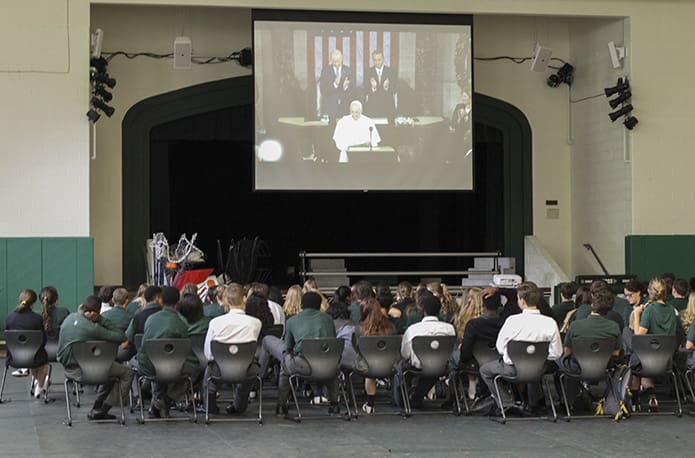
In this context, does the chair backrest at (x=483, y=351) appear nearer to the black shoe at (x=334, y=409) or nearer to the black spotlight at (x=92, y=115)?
the black shoe at (x=334, y=409)

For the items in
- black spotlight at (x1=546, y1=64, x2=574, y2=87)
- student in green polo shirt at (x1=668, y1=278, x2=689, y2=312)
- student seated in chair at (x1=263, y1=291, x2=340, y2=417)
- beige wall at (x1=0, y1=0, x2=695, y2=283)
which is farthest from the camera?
black spotlight at (x1=546, y1=64, x2=574, y2=87)

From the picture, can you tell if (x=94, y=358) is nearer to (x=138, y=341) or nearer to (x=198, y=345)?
(x=138, y=341)

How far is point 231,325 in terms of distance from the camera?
8.69m

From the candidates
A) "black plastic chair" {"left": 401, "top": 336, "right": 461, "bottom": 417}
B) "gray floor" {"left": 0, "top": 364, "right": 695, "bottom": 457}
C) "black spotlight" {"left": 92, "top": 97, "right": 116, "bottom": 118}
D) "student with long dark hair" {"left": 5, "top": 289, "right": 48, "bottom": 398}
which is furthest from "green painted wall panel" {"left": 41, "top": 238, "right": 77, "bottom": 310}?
"black plastic chair" {"left": 401, "top": 336, "right": 461, "bottom": 417}

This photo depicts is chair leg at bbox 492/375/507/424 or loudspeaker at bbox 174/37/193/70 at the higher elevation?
loudspeaker at bbox 174/37/193/70

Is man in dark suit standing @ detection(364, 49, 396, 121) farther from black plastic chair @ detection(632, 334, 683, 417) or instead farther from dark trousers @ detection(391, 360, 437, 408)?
black plastic chair @ detection(632, 334, 683, 417)

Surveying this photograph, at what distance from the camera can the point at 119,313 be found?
9742 millimetres

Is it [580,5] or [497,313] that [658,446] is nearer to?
[497,313]

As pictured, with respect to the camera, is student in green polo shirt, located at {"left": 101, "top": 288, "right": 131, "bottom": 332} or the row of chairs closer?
the row of chairs

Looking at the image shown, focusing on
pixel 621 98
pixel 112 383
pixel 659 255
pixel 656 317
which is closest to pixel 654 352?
pixel 656 317

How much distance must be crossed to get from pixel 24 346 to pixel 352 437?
3.27m

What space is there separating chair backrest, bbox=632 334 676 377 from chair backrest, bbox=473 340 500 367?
118 centimetres

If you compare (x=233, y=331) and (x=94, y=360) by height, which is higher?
(x=233, y=331)

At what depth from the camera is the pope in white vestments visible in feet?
53.0
